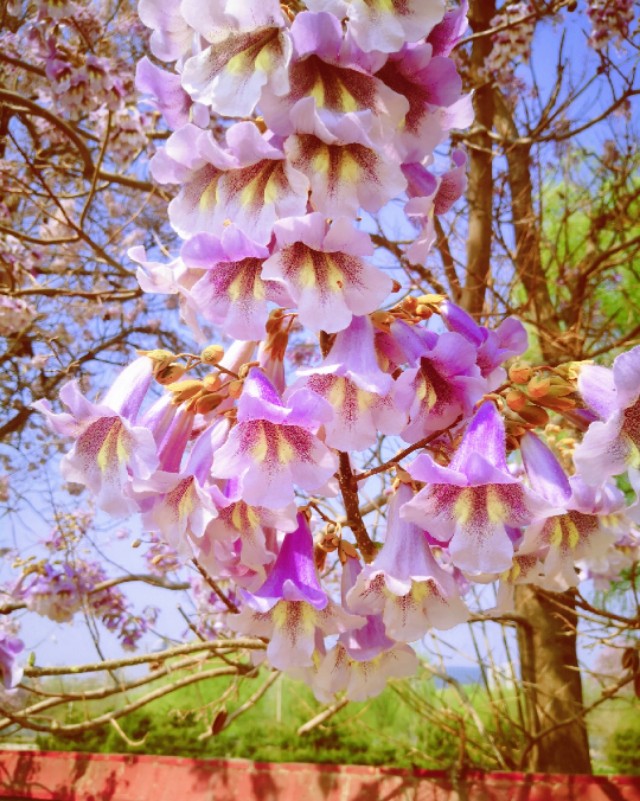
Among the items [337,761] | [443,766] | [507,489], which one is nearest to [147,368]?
[507,489]

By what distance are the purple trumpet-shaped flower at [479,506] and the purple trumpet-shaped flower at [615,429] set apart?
97 mm

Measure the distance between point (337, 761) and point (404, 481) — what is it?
383 centimetres

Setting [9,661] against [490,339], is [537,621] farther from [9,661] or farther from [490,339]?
[490,339]

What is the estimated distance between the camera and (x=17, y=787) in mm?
3807

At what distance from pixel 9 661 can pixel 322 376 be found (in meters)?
A: 2.32

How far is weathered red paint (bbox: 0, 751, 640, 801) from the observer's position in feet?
9.64

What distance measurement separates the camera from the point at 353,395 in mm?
1078

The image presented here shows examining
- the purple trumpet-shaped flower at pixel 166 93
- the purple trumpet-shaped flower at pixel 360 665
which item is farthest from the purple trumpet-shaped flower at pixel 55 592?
the purple trumpet-shaped flower at pixel 166 93

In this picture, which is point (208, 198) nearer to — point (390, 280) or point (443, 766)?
point (390, 280)

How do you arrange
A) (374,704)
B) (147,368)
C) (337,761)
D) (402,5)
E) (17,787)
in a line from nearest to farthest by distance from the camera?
(402,5) < (147,368) < (17,787) < (337,761) < (374,704)

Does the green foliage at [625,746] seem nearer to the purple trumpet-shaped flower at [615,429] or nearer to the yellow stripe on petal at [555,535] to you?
the yellow stripe on petal at [555,535]

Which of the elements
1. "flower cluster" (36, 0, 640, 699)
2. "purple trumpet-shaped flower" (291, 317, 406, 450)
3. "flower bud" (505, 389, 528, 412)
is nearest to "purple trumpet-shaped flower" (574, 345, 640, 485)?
"flower cluster" (36, 0, 640, 699)

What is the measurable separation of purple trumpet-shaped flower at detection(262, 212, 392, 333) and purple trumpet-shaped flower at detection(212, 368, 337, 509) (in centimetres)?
14

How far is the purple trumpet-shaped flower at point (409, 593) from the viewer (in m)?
1.14
